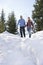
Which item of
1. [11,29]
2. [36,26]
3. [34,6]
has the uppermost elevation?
[34,6]

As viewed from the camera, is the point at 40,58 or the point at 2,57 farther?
the point at 2,57

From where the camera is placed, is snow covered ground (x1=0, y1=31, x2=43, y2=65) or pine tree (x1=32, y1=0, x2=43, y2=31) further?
pine tree (x1=32, y1=0, x2=43, y2=31)

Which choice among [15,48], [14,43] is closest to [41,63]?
[15,48]

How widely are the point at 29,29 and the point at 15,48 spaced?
247 inches

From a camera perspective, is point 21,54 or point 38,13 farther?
point 38,13

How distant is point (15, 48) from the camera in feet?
46.7

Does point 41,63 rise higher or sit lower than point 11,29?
higher

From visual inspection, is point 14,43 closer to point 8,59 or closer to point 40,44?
point 40,44

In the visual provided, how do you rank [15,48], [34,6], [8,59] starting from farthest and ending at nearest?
[34,6] < [15,48] < [8,59]

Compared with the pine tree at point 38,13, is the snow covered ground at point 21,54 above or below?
above

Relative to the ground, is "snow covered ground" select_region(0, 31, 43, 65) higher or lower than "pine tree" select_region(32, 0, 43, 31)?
higher

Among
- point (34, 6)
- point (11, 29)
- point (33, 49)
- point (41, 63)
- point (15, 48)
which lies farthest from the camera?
point (11, 29)

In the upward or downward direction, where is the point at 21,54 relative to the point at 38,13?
upward

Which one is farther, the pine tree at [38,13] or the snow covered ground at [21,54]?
the pine tree at [38,13]
